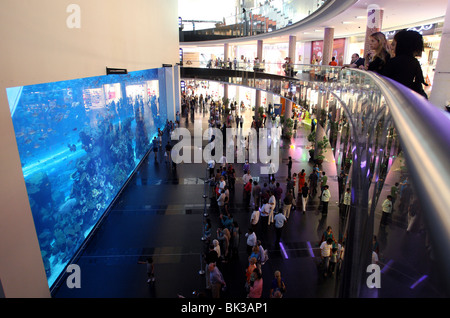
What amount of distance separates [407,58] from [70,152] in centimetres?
815

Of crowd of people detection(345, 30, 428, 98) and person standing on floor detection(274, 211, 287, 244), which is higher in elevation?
crowd of people detection(345, 30, 428, 98)

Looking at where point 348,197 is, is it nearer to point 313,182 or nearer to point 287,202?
point 287,202

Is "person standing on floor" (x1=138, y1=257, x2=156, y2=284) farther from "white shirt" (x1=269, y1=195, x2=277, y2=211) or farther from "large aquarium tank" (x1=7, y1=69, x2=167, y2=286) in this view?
"white shirt" (x1=269, y1=195, x2=277, y2=211)

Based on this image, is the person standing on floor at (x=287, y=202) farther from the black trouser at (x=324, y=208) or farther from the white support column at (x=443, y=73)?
the white support column at (x=443, y=73)

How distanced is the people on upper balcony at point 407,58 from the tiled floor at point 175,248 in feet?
13.7

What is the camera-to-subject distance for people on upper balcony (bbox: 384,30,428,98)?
3.14m

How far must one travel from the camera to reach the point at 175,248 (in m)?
9.33

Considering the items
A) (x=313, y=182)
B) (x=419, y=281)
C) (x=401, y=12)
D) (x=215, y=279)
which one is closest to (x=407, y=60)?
(x=419, y=281)

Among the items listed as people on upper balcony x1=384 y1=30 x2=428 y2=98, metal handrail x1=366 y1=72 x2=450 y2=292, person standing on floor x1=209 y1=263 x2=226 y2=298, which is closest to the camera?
metal handrail x1=366 y1=72 x2=450 y2=292

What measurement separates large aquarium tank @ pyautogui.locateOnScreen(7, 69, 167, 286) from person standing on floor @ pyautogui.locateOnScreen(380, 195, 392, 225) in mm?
5748

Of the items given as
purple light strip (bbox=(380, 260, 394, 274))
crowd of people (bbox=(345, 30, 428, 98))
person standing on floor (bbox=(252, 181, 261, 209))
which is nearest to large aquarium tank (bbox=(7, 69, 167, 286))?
person standing on floor (bbox=(252, 181, 261, 209))

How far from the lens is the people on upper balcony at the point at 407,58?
3145mm

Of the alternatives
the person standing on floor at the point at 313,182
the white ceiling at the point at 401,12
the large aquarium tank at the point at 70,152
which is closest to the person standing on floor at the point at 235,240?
the large aquarium tank at the point at 70,152

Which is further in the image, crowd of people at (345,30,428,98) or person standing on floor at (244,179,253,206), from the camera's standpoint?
person standing on floor at (244,179,253,206)
